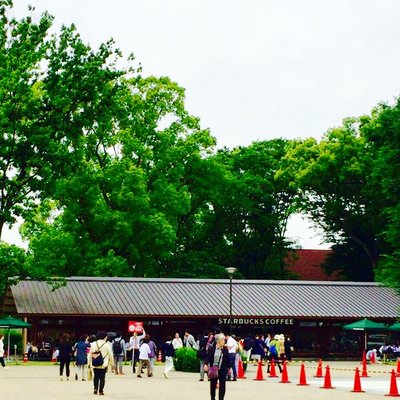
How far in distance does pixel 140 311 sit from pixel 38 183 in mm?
11328

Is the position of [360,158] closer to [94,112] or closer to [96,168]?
[96,168]

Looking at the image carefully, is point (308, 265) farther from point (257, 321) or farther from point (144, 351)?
point (144, 351)

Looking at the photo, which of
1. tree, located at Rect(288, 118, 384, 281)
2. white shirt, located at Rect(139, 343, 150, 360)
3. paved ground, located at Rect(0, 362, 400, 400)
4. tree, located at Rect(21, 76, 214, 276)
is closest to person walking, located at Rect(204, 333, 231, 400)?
paved ground, located at Rect(0, 362, 400, 400)

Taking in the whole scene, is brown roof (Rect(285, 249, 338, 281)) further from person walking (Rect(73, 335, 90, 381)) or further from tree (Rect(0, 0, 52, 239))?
person walking (Rect(73, 335, 90, 381))

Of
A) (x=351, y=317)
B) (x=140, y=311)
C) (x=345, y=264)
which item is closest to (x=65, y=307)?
(x=140, y=311)

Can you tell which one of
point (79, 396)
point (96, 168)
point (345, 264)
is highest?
point (96, 168)

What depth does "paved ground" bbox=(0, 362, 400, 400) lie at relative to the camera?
2402 cm

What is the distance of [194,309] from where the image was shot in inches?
2168

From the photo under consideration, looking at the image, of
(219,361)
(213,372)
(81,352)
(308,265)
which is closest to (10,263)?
(81,352)

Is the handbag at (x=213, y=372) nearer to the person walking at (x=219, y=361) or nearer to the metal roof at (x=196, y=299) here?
the person walking at (x=219, y=361)

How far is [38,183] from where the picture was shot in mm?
46594

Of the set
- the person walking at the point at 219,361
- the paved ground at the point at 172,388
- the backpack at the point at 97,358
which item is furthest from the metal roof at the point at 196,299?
the person walking at the point at 219,361

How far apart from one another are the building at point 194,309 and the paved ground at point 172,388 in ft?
57.1

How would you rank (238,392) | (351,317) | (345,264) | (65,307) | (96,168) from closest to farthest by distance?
(238,392) → (65,307) → (351,317) → (96,168) → (345,264)
